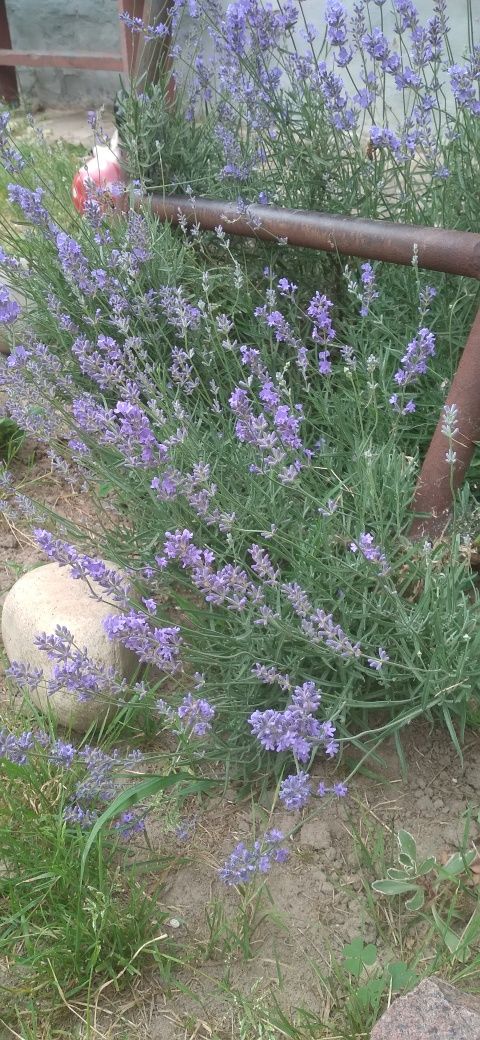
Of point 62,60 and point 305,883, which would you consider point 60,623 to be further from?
point 62,60

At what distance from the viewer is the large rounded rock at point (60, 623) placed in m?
2.12

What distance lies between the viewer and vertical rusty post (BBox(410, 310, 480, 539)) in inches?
77.0

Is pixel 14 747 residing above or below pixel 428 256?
below

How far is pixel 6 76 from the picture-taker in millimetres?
7180

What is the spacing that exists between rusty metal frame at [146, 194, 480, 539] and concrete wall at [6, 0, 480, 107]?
5.21 metres

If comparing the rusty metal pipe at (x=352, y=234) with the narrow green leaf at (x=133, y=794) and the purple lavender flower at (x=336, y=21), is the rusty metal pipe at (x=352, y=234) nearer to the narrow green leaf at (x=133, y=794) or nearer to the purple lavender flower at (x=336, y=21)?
the purple lavender flower at (x=336, y=21)

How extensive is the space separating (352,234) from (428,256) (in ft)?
0.74

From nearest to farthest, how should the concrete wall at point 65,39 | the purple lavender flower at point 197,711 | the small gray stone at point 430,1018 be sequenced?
the small gray stone at point 430,1018 < the purple lavender flower at point 197,711 < the concrete wall at point 65,39

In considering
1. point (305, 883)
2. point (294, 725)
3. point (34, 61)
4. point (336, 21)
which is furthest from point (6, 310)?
point (34, 61)

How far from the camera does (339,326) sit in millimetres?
2719

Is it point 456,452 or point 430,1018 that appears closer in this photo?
point 430,1018

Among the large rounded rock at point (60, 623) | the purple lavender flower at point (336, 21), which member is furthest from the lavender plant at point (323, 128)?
the large rounded rock at point (60, 623)

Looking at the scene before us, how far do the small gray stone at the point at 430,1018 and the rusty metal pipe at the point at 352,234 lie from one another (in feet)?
4.71

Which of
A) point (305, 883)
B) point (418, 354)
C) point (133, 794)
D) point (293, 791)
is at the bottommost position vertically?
point (305, 883)
